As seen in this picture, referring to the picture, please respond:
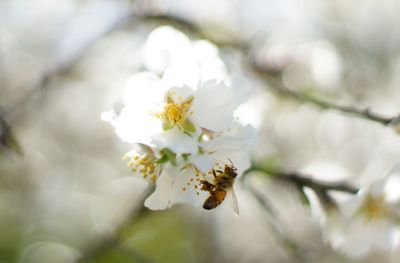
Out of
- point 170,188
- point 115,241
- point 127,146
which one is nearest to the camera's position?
point 170,188

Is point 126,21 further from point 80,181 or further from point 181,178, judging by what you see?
point 80,181

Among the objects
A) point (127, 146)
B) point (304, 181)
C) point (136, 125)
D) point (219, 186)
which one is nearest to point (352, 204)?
point (304, 181)

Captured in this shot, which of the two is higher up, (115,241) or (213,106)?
(213,106)

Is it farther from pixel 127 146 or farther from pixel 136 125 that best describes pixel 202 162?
pixel 127 146

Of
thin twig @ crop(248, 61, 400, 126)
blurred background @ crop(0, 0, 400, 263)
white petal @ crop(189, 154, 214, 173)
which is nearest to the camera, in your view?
white petal @ crop(189, 154, 214, 173)

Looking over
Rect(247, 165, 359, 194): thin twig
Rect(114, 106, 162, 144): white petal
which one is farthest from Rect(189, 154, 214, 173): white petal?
Rect(247, 165, 359, 194): thin twig

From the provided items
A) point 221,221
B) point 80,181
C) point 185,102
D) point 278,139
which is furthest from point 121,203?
point 185,102

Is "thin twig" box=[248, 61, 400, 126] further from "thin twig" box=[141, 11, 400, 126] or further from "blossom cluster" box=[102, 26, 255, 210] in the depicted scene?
"blossom cluster" box=[102, 26, 255, 210]
